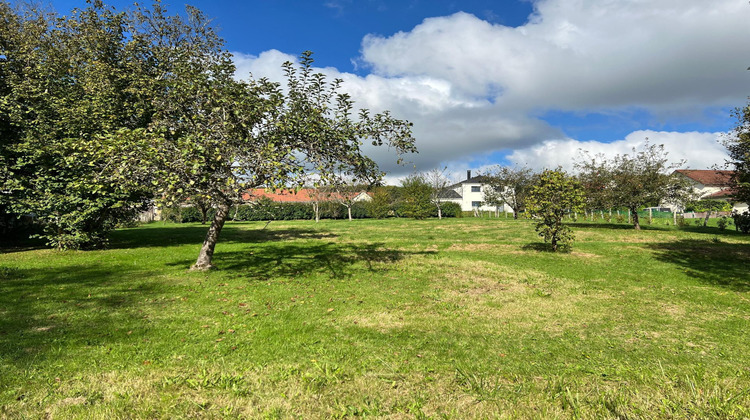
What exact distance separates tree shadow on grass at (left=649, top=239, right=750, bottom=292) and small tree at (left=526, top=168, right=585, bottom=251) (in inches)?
143

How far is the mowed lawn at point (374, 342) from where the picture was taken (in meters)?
3.98

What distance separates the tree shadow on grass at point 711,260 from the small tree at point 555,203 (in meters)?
3.63

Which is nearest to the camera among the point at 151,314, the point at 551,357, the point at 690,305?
the point at 551,357

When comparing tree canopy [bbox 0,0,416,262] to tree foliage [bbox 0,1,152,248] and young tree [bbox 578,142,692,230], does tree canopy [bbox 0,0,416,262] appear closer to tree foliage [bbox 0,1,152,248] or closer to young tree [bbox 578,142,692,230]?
tree foliage [bbox 0,1,152,248]

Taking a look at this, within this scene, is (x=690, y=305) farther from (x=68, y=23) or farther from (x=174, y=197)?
(x=68, y=23)

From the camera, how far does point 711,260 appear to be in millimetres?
13781

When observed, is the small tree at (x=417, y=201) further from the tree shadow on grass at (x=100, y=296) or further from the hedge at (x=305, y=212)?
the tree shadow on grass at (x=100, y=296)

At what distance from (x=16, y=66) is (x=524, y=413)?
23049 mm

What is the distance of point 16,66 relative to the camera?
52.5ft

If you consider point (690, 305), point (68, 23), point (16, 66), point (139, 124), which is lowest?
point (690, 305)

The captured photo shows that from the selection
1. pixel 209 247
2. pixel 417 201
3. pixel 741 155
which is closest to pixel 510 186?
pixel 417 201

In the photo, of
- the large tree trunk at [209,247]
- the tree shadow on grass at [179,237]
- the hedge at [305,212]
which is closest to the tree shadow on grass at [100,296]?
the large tree trunk at [209,247]

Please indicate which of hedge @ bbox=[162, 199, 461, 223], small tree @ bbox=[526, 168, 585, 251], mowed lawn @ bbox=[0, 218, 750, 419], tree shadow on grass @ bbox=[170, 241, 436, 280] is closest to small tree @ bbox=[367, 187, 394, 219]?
hedge @ bbox=[162, 199, 461, 223]

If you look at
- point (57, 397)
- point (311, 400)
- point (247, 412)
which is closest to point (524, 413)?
point (311, 400)
